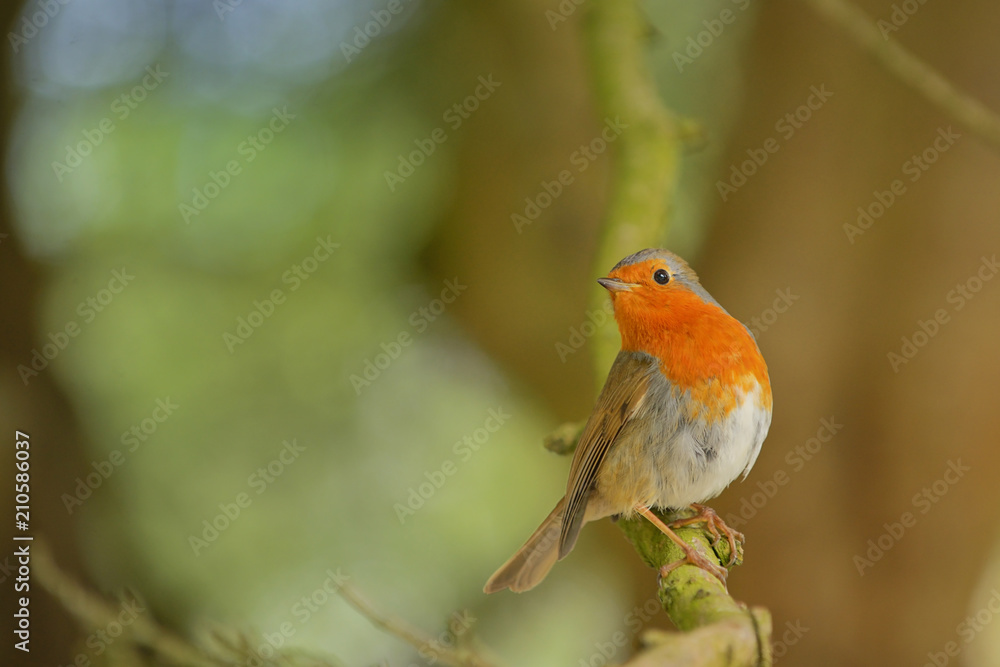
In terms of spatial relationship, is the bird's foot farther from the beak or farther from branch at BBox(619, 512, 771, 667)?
the beak

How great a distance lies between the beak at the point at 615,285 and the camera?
2.00 metres

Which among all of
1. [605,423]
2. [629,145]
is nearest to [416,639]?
[605,423]

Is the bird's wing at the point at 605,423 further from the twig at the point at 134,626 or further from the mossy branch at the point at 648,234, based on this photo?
the twig at the point at 134,626

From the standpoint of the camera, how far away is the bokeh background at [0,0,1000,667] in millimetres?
3553

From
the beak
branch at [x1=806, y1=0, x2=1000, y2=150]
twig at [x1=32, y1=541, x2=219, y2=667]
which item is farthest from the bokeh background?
the beak

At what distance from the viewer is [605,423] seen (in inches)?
85.3

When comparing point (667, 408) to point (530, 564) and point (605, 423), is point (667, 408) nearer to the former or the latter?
point (605, 423)

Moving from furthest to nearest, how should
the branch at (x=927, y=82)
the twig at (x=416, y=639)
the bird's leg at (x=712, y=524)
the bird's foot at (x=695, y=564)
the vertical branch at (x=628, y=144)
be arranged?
the branch at (x=927, y=82) → the vertical branch at (x=628, y=144) → the bird's leg at (x=712, y=524) → the bird's foot at (x=695, y=564) → the twig at (x=416, y=639)

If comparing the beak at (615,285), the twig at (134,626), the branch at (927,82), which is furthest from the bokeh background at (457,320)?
the beak at (615,285)

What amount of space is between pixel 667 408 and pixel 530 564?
597 mm

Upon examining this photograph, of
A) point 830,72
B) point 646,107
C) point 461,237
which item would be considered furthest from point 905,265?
point 461,237

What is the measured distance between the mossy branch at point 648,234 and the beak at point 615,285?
0.29 meters

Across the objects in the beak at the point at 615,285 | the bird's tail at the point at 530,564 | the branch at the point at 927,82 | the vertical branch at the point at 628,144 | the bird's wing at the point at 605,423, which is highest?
the branch at the point at 927,82

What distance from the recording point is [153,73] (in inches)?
177
